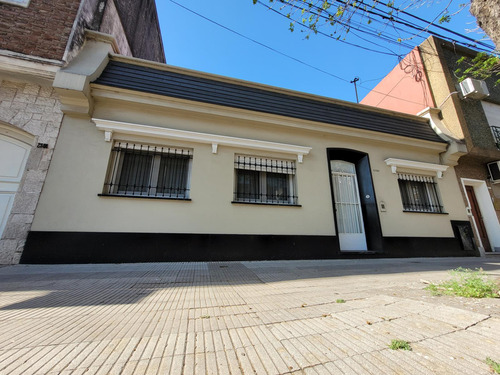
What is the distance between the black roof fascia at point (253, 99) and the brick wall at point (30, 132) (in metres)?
1.26

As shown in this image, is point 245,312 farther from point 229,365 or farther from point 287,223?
point 287,223

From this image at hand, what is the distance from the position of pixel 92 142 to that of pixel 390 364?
587 centimetres

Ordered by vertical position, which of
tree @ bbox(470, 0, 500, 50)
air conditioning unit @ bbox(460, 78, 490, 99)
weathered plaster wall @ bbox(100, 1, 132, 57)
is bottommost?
tree @ bbox(470, 0, 500, 50)

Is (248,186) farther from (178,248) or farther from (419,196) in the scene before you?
(419,196)

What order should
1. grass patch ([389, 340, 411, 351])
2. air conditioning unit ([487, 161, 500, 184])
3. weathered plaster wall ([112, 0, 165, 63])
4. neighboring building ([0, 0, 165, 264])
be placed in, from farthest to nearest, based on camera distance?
1. air conditioning unit ([487, 161, 500, 184])
2. weathered plaster wall ([112, 0, 165, 63])
3. neighboring building ([0, 0, 165, 264])
4. grass patch ([389, 340, 411, 351])

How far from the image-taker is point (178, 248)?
14.7 feet

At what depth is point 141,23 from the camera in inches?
328

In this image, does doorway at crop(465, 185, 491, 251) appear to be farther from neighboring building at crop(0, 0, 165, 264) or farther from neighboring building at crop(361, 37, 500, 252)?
neighboring building at crop(0, 0, 165, 264)

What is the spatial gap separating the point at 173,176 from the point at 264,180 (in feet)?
7.92

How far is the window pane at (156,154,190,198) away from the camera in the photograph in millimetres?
5008

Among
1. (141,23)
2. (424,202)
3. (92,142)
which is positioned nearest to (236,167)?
(92,142)

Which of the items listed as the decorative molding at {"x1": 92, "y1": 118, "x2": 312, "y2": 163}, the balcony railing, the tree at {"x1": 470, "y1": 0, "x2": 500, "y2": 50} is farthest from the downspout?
the tree at {"x1": 470, "y1": 0, "x2": 500, "y2": 50}

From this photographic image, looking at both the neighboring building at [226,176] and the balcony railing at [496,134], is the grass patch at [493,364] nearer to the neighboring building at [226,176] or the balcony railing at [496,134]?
the neighboring building at [226,176]

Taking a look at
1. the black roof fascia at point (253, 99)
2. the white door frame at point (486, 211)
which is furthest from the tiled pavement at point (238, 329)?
the white door frame at point (486, 211)
